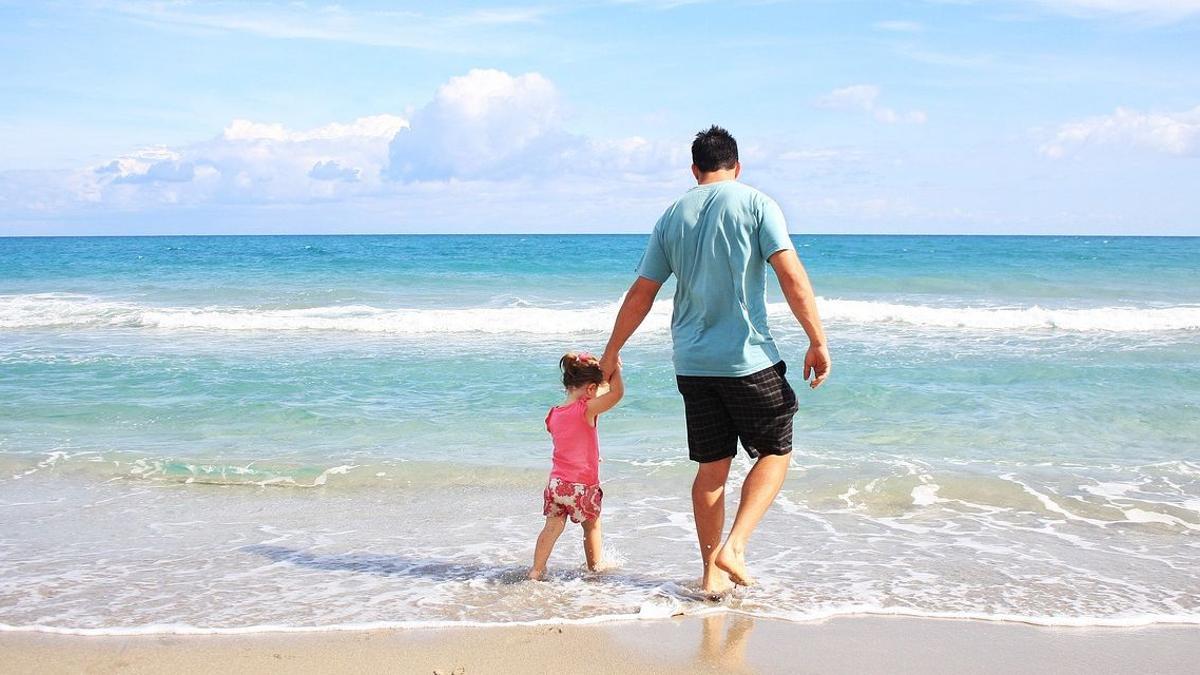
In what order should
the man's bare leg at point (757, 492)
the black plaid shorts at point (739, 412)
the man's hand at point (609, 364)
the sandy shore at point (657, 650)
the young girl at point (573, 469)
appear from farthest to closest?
the young girl at point (573, 469)
the man's hand at point (609, 364)
the man's bare leg at point (757, 492)
the black plaid shorts at point (739, 412)
the sandy shore at point (657, 650)

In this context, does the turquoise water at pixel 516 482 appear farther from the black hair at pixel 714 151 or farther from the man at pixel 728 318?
the black hair at pixel 714 151

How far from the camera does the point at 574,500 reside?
4.67 metres

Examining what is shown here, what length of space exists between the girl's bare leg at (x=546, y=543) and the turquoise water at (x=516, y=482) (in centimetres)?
10

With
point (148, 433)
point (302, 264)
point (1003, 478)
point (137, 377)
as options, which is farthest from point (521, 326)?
point (302, 264)

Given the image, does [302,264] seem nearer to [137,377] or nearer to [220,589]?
[137,377]

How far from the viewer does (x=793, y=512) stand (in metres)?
5.97

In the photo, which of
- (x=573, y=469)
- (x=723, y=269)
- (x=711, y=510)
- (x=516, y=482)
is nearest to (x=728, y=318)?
(x=723, y=269)

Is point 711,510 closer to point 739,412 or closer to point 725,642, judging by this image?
point 739,412

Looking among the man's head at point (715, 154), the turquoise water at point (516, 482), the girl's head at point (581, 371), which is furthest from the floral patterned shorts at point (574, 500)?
the man's head at point (715, 154)

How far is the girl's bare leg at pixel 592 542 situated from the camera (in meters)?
4.74

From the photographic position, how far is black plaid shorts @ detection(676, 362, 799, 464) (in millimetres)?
4074

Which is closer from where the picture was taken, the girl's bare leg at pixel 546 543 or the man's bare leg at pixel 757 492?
the man's bare leg at pixel 757 492

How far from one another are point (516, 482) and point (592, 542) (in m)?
1.93

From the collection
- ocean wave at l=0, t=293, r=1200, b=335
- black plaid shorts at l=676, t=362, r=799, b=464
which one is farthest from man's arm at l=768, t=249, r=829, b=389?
ocean wave at l=0, t=293, r=1200, b=335
